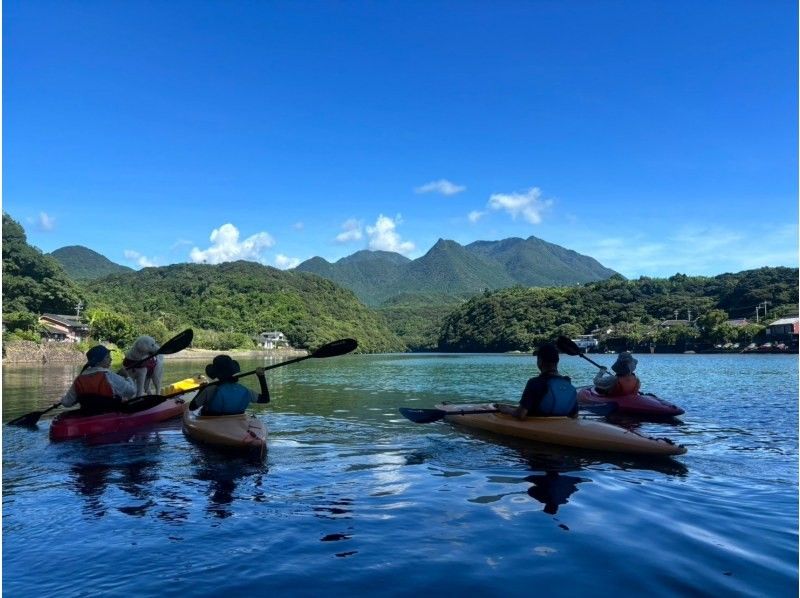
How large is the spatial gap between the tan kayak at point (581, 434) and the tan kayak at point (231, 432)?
13.7 ft

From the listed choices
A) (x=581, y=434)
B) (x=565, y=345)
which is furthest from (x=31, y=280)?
(x=581, y=434)

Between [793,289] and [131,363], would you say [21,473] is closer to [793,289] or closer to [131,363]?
[131,363]

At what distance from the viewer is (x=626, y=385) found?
13.8 meters

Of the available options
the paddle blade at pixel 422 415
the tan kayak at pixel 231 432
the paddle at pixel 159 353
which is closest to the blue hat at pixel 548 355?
the paddle blade at pixel 422 415

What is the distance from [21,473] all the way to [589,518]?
23.6 feet

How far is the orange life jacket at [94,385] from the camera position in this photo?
9.93 m

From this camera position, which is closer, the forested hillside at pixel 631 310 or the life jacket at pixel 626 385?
the life jacket at pixel 626 385

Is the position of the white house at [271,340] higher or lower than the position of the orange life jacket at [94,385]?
higher

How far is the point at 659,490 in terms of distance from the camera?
6848 millimetres

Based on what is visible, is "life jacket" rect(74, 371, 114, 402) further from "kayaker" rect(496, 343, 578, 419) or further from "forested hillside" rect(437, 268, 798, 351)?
"forested hillside" rect(437, 268, 798, 351)

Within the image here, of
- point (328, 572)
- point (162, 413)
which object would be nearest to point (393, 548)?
point (328, 572)

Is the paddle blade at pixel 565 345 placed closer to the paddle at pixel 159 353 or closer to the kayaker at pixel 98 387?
the paddle at pixel 159 353

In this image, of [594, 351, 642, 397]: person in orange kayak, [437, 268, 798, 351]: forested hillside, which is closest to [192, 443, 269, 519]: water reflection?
[594, 351, 642, 397]: person in orange kayak

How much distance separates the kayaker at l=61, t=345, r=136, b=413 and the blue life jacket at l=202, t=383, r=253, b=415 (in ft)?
6.35
